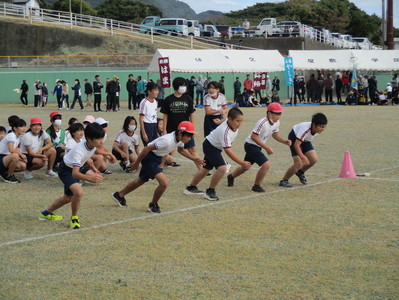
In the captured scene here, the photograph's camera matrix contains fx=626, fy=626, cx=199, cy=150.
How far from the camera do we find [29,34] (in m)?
50.2

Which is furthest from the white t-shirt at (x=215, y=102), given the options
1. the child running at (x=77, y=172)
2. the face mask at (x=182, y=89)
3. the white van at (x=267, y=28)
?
the white van at (x=267, y=28)

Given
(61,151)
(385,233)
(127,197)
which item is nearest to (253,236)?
(385,233)

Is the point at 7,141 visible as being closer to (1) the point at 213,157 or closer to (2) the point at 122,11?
(1) the point at 213,157

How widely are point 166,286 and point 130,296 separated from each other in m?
0.39

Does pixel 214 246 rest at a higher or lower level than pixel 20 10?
lower

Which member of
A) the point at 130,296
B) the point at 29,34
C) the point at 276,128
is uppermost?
the point at 29,34

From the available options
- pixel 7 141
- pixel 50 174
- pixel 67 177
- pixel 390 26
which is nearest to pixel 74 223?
pixel 67 177

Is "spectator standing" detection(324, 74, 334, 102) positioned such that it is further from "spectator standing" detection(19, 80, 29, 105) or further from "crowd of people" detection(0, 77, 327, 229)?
"crowd of people" detection(0, 77, 327, 229)

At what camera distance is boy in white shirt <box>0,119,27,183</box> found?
11422 mm

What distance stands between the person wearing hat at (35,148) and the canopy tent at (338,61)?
88.3ft

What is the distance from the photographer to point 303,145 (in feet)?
37.2

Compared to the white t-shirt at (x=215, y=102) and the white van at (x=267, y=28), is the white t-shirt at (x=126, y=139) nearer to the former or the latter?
the white t-shirt at (x=215, y=102)

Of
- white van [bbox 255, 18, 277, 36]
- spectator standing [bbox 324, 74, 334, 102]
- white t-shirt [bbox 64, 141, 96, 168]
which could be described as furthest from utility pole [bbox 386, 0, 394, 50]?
white t-shirt [bbox 64, 141, 96, 168]

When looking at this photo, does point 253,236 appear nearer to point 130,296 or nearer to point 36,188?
point 130,296
